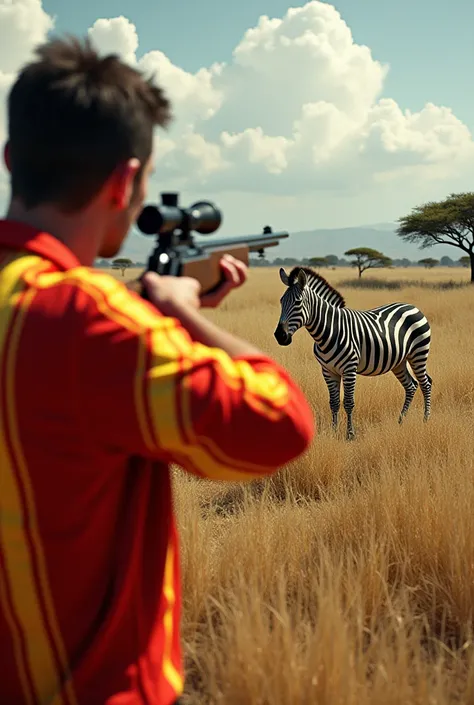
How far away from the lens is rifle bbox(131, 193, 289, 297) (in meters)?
1.30

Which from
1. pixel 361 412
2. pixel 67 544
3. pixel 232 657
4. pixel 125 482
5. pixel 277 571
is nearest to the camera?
pixel 67 544

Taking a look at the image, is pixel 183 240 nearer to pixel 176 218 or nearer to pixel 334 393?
pixel 176 218

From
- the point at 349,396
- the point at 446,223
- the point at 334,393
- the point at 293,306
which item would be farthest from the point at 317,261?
the point at 293,306

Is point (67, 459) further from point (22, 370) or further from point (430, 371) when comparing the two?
point (430, 371)

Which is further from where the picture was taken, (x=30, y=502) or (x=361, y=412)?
(x=361, y=412)

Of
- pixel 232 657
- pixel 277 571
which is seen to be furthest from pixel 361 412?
pixel 232 657

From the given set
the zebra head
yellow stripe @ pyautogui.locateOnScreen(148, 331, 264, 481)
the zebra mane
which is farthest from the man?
the zebra mane

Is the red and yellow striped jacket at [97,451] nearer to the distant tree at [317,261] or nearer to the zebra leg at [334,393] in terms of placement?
the zebra leg at [334,393]

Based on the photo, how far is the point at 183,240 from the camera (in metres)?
1.40

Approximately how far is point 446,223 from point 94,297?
114 ft

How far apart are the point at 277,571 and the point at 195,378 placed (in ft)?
6.72

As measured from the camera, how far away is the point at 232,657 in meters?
1.93

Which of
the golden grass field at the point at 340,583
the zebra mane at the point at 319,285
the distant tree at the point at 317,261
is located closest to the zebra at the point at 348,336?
the zebra mane at the point at 319,285

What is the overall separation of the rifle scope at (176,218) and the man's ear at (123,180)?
204 millimetres
